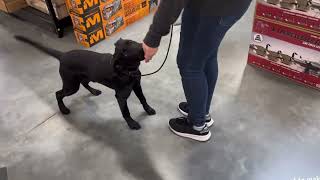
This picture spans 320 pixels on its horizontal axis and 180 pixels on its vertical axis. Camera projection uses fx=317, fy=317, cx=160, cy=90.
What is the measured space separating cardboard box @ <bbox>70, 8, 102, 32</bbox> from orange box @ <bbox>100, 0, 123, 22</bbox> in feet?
0.15

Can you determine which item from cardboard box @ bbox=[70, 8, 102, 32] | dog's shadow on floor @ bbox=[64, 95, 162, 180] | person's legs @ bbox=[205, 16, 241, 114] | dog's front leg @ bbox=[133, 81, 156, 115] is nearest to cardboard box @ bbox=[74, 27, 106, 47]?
cardboard box @ bbox=[70, 8, 102, 32]

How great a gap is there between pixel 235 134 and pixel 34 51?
159 cm

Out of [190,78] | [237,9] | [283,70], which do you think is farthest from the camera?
[283,70]

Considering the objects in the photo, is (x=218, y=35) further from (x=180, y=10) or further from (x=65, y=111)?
(x=65, y=111)

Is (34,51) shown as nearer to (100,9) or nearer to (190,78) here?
(100,9)

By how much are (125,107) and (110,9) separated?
A: 3.44 ft

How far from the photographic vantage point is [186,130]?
1.60 metres

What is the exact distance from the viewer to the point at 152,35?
1.12 metres

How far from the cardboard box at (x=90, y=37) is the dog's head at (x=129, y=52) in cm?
101

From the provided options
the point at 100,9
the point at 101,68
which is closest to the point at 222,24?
the point at 101,68

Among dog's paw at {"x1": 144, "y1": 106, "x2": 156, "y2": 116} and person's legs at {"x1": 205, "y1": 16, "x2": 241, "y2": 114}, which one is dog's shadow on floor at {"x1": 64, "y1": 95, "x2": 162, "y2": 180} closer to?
dog's paw at {"x1": 144, "y1": 106, "x2": 156, "y2": 116}

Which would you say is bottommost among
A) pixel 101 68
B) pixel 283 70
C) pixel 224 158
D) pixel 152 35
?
pixel 224 158

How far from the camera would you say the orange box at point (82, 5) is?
2.13m

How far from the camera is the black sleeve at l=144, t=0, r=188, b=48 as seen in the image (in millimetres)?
1005
